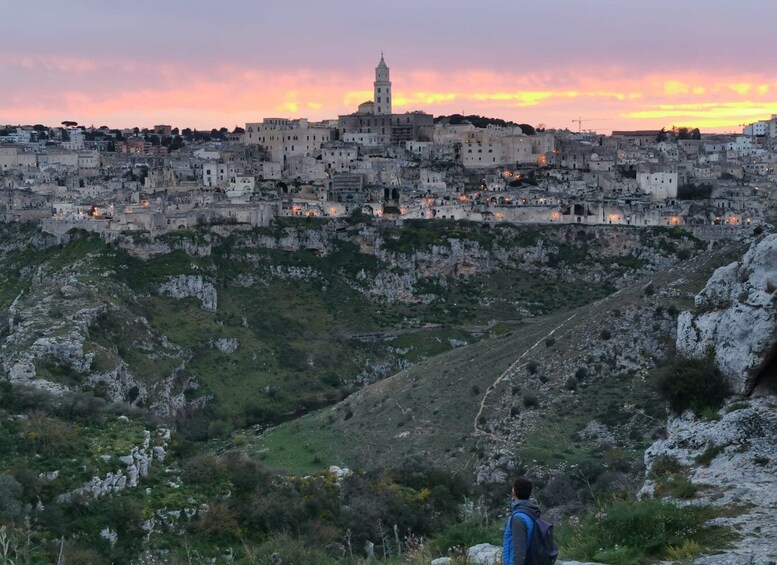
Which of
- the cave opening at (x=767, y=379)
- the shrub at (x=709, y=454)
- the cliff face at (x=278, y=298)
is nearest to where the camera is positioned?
the shrub at (x=709, y=454)

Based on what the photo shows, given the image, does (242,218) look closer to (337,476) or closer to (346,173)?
(346,173)

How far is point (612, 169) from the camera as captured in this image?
83688 millimetres

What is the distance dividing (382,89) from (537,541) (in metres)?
99.9

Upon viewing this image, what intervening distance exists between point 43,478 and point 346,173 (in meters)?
58.1

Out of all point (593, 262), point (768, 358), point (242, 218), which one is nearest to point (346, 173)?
point (242, 218)

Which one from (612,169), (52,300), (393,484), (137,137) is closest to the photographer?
(393,484)

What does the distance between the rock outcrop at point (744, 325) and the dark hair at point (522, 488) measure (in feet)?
24.5

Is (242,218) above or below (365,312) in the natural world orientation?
above

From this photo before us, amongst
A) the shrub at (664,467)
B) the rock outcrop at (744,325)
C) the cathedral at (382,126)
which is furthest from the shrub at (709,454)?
the cathedral at (382,126)

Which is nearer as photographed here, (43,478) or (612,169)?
(43,478)

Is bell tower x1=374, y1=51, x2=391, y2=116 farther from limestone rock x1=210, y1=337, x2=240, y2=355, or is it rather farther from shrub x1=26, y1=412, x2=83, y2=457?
shrub x1=26, y1=412, x2=83, y2=457

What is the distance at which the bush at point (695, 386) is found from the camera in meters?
15.6

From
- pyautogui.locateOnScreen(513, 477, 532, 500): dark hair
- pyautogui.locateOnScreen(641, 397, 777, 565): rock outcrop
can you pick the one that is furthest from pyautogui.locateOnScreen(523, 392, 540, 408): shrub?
pyautogui.locateOnScreen(513, 477, 532, 500): dark hair

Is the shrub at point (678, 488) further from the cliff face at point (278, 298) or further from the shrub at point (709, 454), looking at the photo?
the cliff face at point (278, 298)
